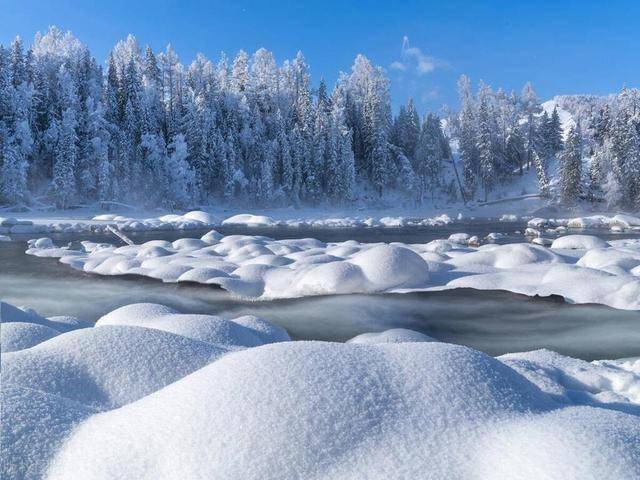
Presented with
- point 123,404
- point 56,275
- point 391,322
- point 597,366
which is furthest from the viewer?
point 56,275

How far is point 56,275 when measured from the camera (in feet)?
43.0

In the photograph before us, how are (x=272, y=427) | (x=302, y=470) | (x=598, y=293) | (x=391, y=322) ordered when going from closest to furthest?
(x=302, y=470) → (x=272, y=427) → (x=391, y=322) → (x=598, y=293)

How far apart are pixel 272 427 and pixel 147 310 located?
4123 mm

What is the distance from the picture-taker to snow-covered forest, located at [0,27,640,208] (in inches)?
1655

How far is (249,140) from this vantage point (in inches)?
2032

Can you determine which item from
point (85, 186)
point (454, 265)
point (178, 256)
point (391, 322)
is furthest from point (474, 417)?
point (85, 186)

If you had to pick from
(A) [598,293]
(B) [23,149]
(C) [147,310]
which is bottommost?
(A) [598,293]

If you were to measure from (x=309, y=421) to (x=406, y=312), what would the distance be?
23.6 feet

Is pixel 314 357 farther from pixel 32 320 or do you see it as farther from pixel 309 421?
pixel 32 320

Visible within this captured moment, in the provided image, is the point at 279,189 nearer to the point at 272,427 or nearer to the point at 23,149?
the point at 23,149

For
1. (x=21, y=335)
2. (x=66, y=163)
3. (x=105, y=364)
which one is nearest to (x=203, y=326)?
(x=21, y=335)

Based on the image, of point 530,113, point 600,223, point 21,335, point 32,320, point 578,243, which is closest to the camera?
point 21,335

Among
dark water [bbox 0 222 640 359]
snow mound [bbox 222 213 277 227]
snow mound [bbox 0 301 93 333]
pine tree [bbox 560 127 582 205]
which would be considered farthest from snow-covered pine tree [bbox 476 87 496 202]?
snow mound [bbox 0 301 93 333]

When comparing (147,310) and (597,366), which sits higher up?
(147,310)
